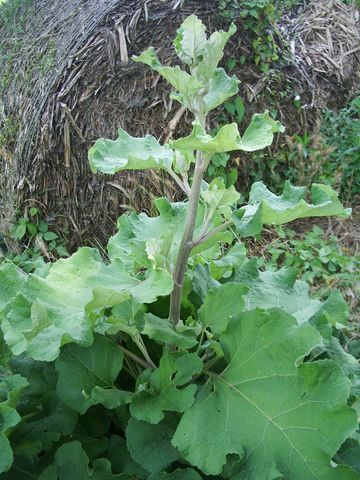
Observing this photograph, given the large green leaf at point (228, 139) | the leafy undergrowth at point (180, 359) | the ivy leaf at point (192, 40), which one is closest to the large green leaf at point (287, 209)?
the leafy undergrowth at point (180, 359)

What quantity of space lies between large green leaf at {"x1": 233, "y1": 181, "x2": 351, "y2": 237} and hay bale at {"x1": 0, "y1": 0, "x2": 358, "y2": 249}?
2.60m

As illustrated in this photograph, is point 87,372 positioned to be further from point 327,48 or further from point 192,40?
point 327,48

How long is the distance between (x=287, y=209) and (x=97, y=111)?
9.58 ft

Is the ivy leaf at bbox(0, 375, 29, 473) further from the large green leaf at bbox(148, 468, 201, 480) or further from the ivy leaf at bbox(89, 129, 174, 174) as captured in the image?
the ivy leaf at bbox(89, 129, 174, 174)

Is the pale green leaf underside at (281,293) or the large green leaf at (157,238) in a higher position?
the large green leaf at (157,238)

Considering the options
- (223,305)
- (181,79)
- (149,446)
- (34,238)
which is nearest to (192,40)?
(181,79)

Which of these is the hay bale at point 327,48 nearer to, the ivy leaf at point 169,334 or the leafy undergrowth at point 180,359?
the leafy undergrowth at point 180,359

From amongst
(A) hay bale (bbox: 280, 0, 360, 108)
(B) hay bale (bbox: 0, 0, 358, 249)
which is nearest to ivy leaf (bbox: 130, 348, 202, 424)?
(B) hay bale (bbox: 0, 0, 358, 249)

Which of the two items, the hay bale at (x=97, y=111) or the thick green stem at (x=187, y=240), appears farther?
the hay bale at (x=97, y=111)

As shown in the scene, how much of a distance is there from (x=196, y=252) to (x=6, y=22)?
451 cm

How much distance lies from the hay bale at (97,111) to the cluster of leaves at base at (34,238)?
0.08m

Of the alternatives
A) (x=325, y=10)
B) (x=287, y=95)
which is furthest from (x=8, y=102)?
(x=325, y=10)

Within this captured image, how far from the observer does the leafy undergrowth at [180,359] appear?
994 millimetres

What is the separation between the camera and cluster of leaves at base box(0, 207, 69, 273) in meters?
3.81
